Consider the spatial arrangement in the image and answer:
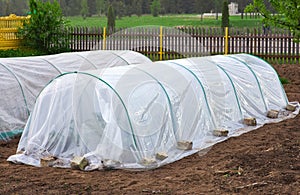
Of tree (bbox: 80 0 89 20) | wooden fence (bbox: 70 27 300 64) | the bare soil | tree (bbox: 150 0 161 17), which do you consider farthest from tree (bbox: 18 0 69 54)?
tree (bbox: 80 0 89 20)

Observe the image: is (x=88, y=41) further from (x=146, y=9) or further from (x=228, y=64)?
(x=146, y=9)

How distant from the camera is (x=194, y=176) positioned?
745 cm

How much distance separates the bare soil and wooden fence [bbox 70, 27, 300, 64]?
13.6 metres

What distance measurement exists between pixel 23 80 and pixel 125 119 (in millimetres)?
3824

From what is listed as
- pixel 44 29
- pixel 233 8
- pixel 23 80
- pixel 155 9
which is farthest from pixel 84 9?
pixel 23 80

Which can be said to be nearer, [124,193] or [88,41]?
[124,193]

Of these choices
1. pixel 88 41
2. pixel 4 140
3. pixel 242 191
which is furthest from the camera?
pixel 88 41

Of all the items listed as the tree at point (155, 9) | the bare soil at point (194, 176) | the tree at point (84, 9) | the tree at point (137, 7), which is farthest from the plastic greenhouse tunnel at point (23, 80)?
the tree at point (84, 9)

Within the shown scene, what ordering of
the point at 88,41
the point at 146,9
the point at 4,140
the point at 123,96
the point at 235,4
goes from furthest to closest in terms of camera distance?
the point at 146,9
the point at 235,4
the point at 88,41
the point at 4,140
the point at 123,96

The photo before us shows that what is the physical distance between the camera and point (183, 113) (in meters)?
A: 9.69

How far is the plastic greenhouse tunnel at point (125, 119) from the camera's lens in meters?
8.34

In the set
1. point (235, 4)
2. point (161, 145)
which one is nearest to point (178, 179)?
point (161, 145)

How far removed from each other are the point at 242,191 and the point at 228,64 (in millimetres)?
6126

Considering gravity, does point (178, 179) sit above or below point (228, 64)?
below
